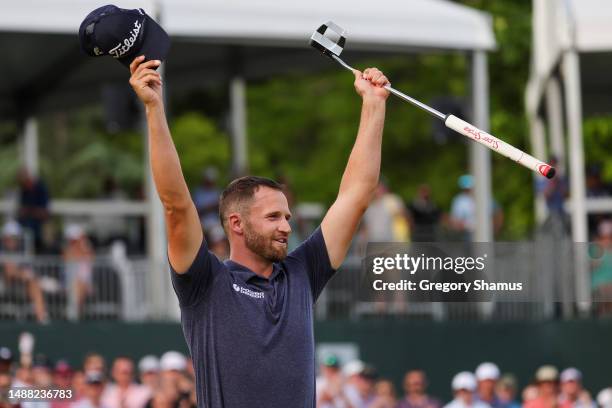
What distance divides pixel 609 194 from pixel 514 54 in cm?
847

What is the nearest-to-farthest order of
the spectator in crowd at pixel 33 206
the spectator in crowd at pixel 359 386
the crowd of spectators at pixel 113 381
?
the crowd of spectators at pixel 113 381, the spectator in crowd at pixel 359 386, the spectator in crowd at pixel 33 206

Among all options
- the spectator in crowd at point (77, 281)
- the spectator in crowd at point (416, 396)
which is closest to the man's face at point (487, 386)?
the spectator in crowd at point (416, 396)

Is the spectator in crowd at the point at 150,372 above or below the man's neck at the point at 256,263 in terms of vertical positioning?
above

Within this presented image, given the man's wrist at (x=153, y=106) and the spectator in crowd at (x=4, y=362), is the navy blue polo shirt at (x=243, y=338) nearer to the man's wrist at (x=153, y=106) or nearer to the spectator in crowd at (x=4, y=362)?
the man's wrist at (x=153, y=106)

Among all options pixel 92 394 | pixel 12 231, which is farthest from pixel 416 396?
pixel 12 231

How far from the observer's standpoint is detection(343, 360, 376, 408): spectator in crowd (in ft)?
44.1

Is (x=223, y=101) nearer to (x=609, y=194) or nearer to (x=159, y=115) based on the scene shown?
(x=609, y=194)

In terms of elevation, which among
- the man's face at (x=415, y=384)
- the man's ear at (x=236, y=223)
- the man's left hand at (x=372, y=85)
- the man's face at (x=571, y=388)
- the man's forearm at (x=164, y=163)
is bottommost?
the man's ear at (x=236, y=223)

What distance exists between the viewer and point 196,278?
5234mm

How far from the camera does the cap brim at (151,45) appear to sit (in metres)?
5.26

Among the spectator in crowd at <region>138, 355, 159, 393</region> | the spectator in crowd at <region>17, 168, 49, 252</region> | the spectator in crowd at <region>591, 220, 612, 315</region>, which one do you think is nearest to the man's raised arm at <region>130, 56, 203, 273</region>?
the spectator in crowd at <region>591, 220, 612, 315</region>

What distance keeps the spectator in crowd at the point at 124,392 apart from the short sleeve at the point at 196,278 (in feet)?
23.1

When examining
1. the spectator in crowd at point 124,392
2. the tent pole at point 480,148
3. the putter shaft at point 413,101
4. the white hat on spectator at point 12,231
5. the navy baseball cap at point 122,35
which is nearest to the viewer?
the navy baseball cap at point 122,35

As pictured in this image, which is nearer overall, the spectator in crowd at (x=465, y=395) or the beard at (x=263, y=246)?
the beard at (x=263, y=246)
